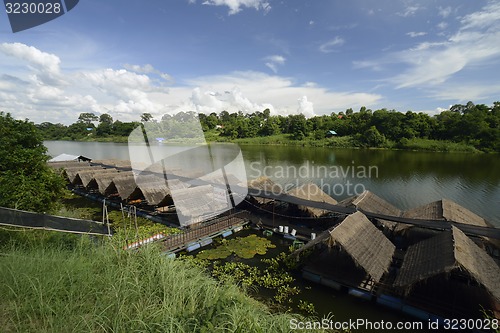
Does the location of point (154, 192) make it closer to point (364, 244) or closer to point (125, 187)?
point (125, 187)

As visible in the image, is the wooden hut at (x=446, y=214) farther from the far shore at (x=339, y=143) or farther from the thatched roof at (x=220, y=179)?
the far shore at (x=339, y=143)

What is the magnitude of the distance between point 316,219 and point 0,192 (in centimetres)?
1521

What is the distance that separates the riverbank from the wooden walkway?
179 ft

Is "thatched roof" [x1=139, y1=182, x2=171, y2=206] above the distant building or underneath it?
underneath

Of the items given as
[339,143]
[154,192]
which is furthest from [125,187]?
[339,143]

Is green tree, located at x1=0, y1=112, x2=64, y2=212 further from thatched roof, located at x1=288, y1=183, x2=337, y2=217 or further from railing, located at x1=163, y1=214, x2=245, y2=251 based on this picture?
thatched roof, located at x1=288, y1=183, x2=337, y2=217

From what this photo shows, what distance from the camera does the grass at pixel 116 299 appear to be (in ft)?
15.5

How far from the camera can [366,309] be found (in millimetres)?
9133

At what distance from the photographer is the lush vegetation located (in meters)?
52.8

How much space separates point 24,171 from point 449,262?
16141mm

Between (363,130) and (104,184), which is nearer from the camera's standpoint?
(104,184)

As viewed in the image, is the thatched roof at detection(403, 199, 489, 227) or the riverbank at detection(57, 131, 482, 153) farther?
the riverbank at detection(57, 131, 482, 153)

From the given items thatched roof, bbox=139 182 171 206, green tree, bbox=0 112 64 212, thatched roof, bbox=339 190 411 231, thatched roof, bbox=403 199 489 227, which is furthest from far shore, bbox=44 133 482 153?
green tree, bbox=0 112 64 212

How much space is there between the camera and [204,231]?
14.7m
